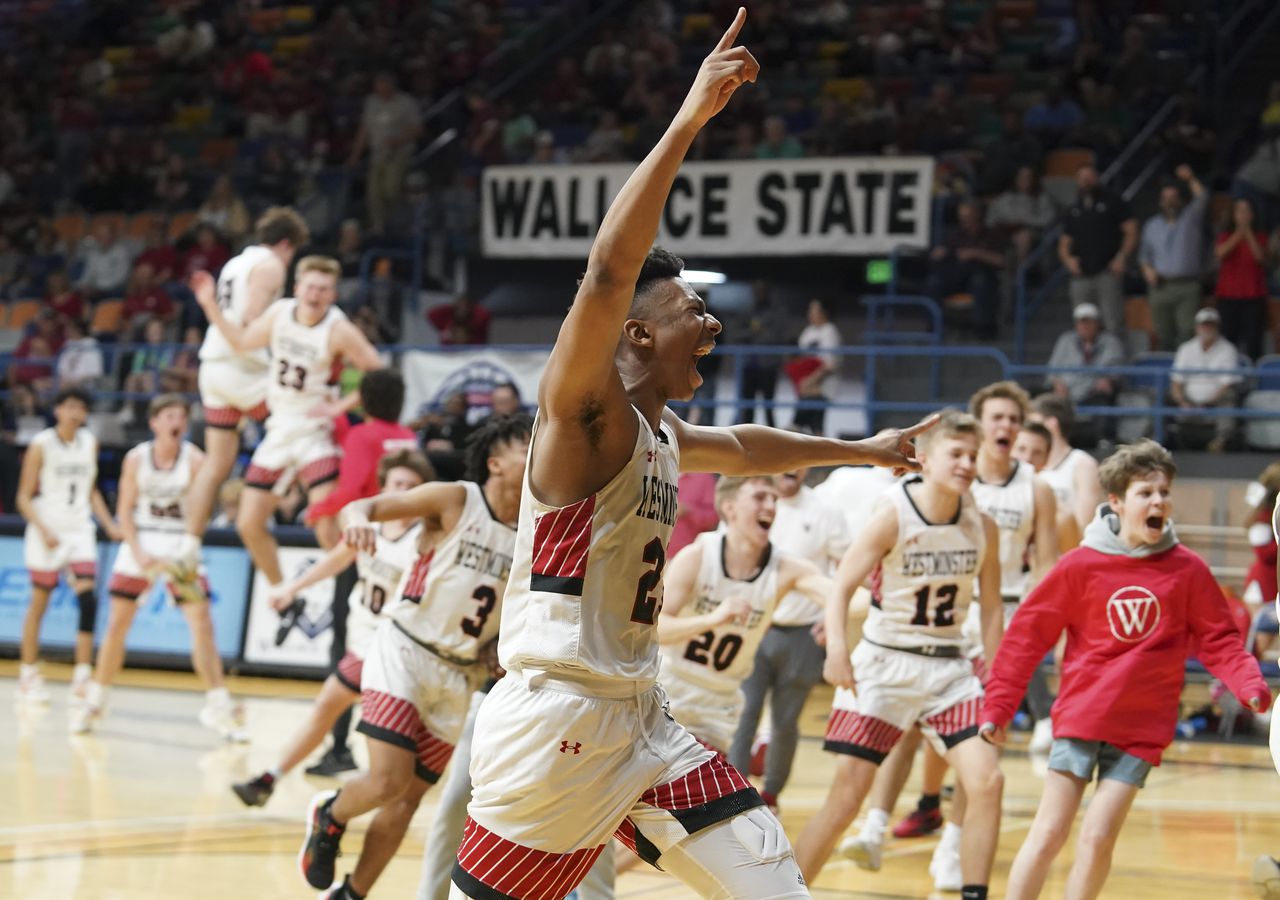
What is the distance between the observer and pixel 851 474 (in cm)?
1042

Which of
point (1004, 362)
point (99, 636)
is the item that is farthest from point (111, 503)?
point (1004, 362)

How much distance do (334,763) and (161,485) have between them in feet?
11.2

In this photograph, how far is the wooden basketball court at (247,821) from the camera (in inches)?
281

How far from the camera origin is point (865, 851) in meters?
7.38

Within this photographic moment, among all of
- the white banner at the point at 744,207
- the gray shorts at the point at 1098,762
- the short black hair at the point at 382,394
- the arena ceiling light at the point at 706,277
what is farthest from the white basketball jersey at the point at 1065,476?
the arena ceiling light at the point at 706,277

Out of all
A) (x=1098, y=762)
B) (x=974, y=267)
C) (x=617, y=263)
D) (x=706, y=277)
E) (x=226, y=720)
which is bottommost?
(x=226, y=720)

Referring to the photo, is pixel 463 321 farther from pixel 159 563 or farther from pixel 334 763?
pixel 334 763

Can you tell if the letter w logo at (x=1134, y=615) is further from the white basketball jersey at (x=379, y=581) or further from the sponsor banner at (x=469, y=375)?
the sponsor banner at (x=469, y=375)

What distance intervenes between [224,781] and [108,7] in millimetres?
18876

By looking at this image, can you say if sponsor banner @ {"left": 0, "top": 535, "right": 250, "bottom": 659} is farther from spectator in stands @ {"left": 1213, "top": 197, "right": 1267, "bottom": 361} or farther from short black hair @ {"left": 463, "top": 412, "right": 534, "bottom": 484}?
spectator in stands @ {"left": 1213, "top": 197, "right": 1267, "bottom": 361}

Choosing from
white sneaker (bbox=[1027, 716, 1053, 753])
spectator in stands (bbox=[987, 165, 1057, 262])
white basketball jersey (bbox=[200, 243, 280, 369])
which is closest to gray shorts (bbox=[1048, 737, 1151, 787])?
white sneaker (bbox=[1027, 716, 1053, 753])

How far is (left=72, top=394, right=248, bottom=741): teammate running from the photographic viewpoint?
10859 mm

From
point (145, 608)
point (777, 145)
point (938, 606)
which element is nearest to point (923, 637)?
point (938, 606)

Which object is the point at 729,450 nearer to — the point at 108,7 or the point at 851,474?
the point at 851,474
